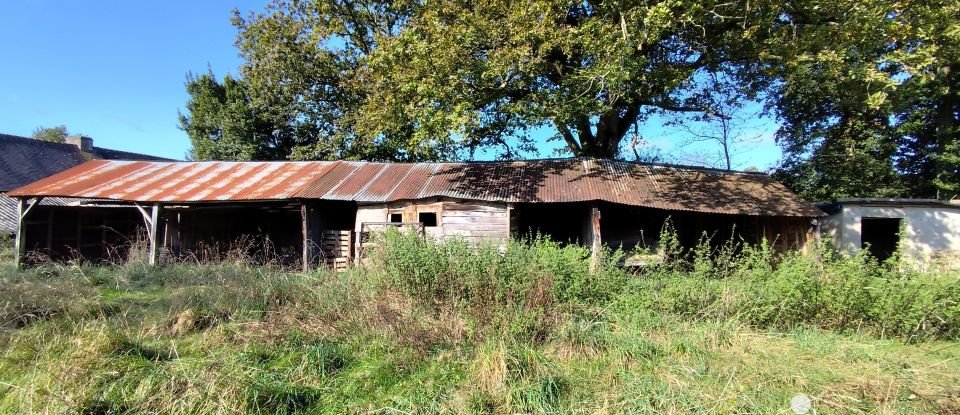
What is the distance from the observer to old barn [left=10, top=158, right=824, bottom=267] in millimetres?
13789

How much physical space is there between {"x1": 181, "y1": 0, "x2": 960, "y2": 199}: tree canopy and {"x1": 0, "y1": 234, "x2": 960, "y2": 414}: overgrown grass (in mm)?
6215

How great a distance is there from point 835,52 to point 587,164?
7175mm

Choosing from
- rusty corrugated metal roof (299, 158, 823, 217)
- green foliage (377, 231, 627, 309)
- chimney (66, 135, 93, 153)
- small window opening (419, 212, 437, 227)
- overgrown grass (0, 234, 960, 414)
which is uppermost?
chimney (66, 135, 93, 153)

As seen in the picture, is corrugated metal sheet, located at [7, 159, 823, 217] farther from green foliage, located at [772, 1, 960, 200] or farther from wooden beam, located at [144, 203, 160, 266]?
green foliage, located at [772, 1, 960, 200]

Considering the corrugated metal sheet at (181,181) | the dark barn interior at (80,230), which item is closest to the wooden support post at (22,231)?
the corrugated metal sheet at (181,181)

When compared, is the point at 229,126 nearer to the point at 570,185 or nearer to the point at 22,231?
the point at 22,231

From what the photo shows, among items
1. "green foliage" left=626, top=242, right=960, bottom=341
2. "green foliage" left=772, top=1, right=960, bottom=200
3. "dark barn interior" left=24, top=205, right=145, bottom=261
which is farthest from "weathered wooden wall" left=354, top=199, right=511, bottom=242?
"green foliage" left=772, top=1, right=960, bottom=200

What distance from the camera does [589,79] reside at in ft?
40.2

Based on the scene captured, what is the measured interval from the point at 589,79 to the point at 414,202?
6109mm

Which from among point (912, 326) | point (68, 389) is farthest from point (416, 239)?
point (912, 326)

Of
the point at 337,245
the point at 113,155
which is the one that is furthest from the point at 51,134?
the point at 337,245

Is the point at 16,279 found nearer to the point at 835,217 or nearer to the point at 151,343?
the point at 151,343

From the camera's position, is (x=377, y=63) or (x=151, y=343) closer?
(x=151, y=343)

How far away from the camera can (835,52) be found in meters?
11.8
